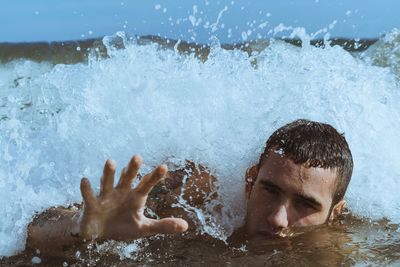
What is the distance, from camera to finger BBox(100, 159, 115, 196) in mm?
2613

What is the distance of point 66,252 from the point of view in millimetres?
3109

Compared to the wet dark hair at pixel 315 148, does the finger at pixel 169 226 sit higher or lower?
lower

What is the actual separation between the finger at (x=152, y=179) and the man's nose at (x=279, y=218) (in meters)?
1.01

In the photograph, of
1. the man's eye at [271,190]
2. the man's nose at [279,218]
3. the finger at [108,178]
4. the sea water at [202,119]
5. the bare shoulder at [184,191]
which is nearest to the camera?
the finger at [108,178]

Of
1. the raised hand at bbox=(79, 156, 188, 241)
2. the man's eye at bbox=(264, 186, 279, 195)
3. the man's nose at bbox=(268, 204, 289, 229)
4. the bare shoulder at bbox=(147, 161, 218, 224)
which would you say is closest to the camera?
the raised hand at bbox=(79, 156, 188, 241)

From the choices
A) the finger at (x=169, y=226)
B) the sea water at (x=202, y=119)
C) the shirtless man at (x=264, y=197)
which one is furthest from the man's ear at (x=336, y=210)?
the finger at (x=169, y=226)

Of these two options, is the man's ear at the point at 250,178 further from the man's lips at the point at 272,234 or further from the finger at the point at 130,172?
the finger at the point at 130,172

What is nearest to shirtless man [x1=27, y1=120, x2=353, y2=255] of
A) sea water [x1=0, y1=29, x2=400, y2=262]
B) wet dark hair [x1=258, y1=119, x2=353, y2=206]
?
wet dark hair [x1=258, y1=119, x2=353, y2=206]

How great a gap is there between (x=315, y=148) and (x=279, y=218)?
481 millimetres

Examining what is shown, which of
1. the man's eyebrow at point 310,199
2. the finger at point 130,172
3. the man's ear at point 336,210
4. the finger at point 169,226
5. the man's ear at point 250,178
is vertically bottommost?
the man's ear at point 336,210

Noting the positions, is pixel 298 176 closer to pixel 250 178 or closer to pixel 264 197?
pixel 264 197

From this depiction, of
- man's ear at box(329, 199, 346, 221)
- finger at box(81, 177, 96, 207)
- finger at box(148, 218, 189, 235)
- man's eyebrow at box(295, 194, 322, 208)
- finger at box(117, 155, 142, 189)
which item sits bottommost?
man's ear at box(329, 199, 346, 221)

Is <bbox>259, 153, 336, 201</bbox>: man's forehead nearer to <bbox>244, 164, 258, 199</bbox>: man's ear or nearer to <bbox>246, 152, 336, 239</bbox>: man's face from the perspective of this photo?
<bbox>246, 152, 336, 239</bbox>: man's face

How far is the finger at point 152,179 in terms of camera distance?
8.73 feet
